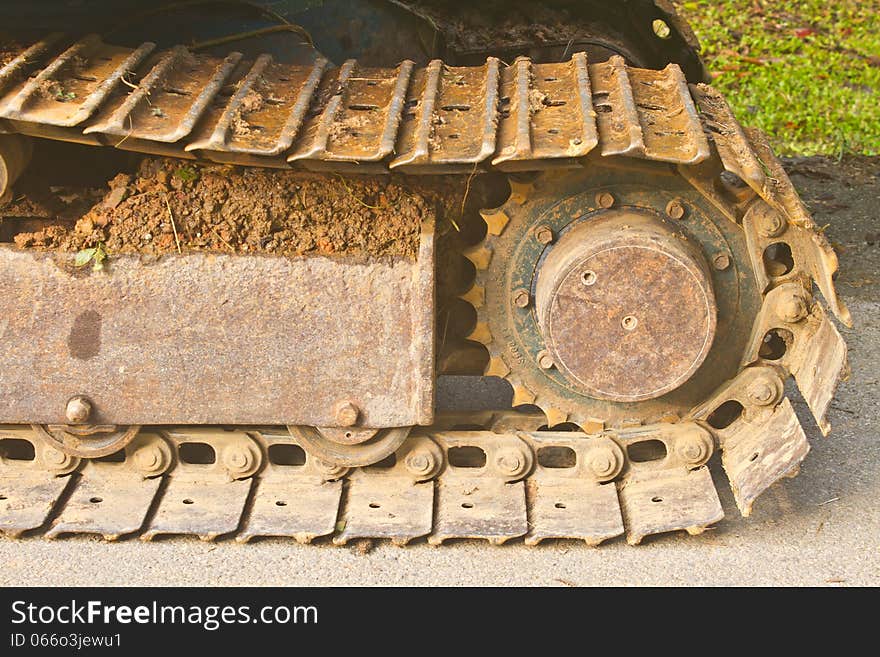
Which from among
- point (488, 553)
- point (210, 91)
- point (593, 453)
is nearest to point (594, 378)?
point (593, 453)

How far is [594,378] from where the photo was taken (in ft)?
11.4

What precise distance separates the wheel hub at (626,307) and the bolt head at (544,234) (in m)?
0.05

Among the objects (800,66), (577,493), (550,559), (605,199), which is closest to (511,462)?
(577,493)

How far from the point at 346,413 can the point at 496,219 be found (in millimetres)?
730

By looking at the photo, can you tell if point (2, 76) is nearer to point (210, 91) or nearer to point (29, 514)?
point (210, 91)

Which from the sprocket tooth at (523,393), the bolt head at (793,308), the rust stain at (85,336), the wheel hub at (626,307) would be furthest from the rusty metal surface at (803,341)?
the rust stain at (85,336)

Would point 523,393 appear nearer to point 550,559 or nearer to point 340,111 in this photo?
point 550,559

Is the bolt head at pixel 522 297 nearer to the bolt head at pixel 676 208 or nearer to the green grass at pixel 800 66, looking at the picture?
the bolt head at pixel 676 208

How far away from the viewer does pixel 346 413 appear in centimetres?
353

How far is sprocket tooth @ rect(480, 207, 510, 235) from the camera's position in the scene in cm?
354

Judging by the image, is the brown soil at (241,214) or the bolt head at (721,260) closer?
the brown soil at (241,214)

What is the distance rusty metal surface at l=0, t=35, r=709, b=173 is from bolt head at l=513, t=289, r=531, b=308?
0.50 meters

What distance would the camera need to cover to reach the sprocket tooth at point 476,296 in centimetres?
365

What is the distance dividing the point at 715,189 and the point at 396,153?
987mm
